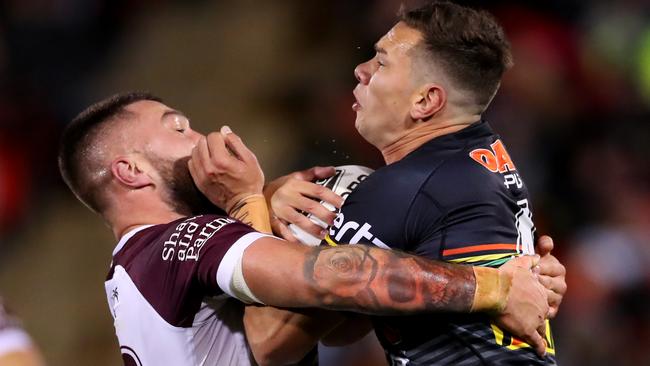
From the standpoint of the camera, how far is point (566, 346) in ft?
23.7

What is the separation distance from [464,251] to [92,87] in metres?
6.24

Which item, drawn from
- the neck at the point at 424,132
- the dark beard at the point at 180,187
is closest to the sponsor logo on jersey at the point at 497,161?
the neck at the point at 424,132

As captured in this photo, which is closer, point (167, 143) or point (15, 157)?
point (167, 143)

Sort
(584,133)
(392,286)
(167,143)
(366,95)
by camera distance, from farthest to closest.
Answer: (584,133) → (167,143) → (366,95) → (392,286)

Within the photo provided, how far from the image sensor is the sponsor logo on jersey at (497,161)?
363 cm

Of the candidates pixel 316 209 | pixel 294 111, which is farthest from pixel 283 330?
pixel 294 111

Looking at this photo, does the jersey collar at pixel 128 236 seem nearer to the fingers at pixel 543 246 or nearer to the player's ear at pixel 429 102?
the player's ear at pixel 429 102

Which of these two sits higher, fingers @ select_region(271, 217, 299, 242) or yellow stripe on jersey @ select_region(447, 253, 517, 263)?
yellow stripe on jersey @ select_region(447, 253, 517, 263)

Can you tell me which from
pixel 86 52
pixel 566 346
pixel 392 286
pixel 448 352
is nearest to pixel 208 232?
pixel 392 286

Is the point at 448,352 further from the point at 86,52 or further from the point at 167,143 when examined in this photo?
the point at 86,52

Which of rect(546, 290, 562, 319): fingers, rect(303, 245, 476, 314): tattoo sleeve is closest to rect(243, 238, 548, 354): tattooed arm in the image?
rect(303, 245, 476, 314): tattoo sleeve

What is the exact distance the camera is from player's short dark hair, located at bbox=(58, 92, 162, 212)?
4.20 meters

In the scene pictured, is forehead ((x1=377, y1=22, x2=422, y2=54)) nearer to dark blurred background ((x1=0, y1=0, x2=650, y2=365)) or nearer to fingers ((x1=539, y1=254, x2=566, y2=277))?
fingers ((x1=539, y1=254, x2=566, y2=277))

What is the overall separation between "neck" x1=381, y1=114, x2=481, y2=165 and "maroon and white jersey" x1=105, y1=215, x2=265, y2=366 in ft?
2.10
